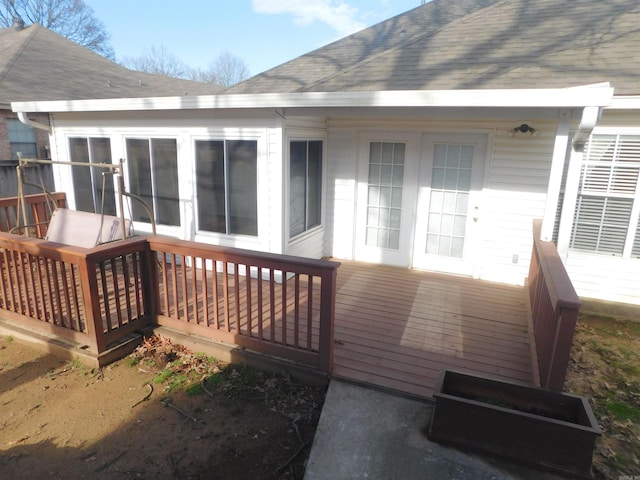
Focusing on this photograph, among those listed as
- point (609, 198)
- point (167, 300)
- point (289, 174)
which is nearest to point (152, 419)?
point (167, 300)

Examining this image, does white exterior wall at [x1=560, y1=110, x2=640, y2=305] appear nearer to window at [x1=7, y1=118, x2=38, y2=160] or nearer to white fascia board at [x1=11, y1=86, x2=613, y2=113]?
white fascia board at [x1=11, y1=86, x2=613, y2=113]

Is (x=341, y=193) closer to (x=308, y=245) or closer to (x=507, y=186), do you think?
(x=308, y=245)

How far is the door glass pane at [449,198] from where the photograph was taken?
17.6 ft

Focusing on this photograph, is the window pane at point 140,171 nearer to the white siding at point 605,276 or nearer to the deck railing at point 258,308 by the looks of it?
the deck railing at point 258,308

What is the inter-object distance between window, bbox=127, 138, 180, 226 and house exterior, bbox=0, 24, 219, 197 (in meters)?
4.79

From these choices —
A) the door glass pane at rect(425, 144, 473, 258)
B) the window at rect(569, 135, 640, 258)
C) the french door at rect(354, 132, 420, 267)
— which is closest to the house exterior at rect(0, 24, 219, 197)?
the french door at rect(354, 132, 420, 267)

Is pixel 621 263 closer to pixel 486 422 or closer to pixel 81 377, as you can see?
pixel 486 422

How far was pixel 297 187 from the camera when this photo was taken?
17.6ft

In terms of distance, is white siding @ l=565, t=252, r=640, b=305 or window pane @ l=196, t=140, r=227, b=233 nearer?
white siding @ l=565, t=252, r=640, b=305

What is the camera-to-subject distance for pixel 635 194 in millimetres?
4664

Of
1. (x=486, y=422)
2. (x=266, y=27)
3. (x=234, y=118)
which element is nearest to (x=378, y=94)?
(x=234, y=118)

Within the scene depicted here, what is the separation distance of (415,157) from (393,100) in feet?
5.94

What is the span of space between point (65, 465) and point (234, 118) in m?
3.80

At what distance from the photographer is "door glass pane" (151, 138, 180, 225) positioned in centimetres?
552
